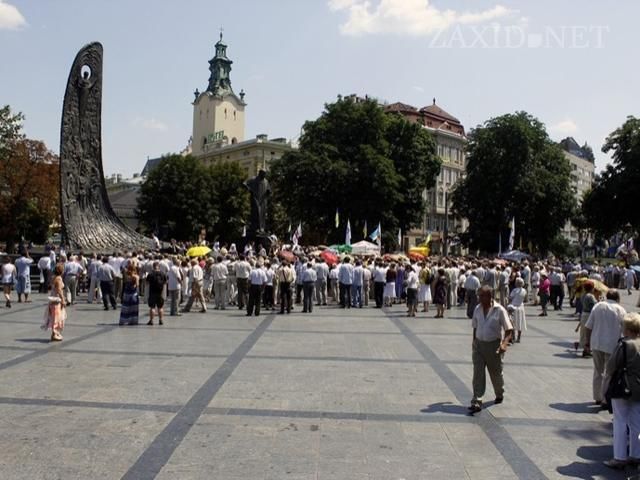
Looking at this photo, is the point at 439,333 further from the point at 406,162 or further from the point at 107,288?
the point at 406,162

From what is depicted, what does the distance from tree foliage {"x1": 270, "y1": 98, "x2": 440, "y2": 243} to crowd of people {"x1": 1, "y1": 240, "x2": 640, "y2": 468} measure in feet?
65.6

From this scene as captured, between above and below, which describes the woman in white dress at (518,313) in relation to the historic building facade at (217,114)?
below

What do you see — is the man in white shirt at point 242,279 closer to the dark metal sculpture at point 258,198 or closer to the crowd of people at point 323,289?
the crowd of people at point 323,289

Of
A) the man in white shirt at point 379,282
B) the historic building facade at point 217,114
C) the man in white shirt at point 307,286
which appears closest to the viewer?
the man in white shirt at point 307,286

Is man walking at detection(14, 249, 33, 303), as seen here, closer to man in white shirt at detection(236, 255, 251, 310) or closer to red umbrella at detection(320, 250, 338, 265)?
man in white shirt at detection(236, 255, 251, 310)

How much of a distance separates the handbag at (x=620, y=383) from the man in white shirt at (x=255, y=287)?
1282 centimetres

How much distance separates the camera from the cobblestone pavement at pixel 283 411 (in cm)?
588

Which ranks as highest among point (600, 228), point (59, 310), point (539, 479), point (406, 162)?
point (406, 162)

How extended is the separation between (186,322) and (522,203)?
4484cm

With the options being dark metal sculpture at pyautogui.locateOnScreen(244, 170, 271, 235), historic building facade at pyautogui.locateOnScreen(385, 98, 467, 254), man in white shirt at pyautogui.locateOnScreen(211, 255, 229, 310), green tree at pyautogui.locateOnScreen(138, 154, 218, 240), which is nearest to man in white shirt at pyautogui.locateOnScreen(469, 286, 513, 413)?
man in white shirt at pyautogui.locateOnScreen(211, 255, 229, 310)

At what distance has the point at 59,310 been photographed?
42.0 feet

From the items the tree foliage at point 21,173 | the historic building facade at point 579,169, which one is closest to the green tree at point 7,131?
the tree foliage at point 21,173

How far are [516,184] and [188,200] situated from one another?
3163cm

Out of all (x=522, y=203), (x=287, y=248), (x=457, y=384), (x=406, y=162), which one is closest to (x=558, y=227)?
(x=522, y=203)
